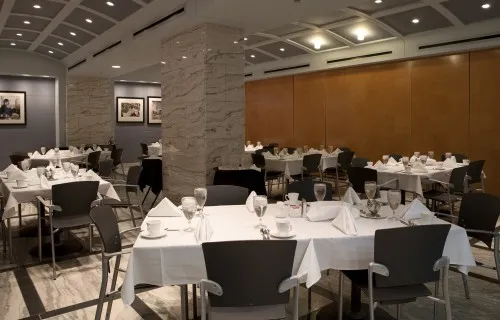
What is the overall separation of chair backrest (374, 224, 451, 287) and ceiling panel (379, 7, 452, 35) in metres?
6.13

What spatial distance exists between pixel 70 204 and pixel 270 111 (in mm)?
9146

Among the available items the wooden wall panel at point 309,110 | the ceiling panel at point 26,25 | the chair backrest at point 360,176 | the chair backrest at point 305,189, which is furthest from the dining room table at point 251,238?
the wooden wall panel at point 309,110

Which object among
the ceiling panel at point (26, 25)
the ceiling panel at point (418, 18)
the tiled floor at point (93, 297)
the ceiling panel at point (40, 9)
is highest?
the ceiling panel at point (26, 25)

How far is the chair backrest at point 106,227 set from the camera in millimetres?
2482

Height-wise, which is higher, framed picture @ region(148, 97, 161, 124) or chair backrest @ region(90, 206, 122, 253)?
framed picture @ region(148, 97, 161, 124)

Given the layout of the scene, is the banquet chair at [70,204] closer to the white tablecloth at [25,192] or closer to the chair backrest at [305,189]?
the white tablecloth at [25,192]

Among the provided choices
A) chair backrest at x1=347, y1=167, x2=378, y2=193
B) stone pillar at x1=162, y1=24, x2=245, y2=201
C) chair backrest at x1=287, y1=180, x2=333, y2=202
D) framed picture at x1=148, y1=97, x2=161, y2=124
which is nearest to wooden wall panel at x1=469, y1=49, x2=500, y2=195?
chair backrest at x1=347, y1=167, x2=378, y2=193

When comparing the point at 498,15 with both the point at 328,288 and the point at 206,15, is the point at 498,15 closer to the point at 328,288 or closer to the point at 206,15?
the point at 206,15

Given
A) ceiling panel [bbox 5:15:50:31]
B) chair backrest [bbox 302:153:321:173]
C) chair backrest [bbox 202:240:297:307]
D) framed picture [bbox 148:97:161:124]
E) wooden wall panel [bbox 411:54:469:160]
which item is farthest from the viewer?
framed picture [bbox 148:97:161:124]

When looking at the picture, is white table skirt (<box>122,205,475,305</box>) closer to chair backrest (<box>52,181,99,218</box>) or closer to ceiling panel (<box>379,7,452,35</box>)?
chair backrest (<box>52,181,99,218</box>)

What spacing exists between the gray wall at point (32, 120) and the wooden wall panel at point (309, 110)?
293 inches

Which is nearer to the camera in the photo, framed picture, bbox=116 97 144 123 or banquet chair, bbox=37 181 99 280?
banquet chair, bbox=37 181 99 280

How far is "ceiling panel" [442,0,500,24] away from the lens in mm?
6848

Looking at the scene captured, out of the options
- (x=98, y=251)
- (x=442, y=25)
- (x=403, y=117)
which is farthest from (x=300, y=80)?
(x=98, y=251)
